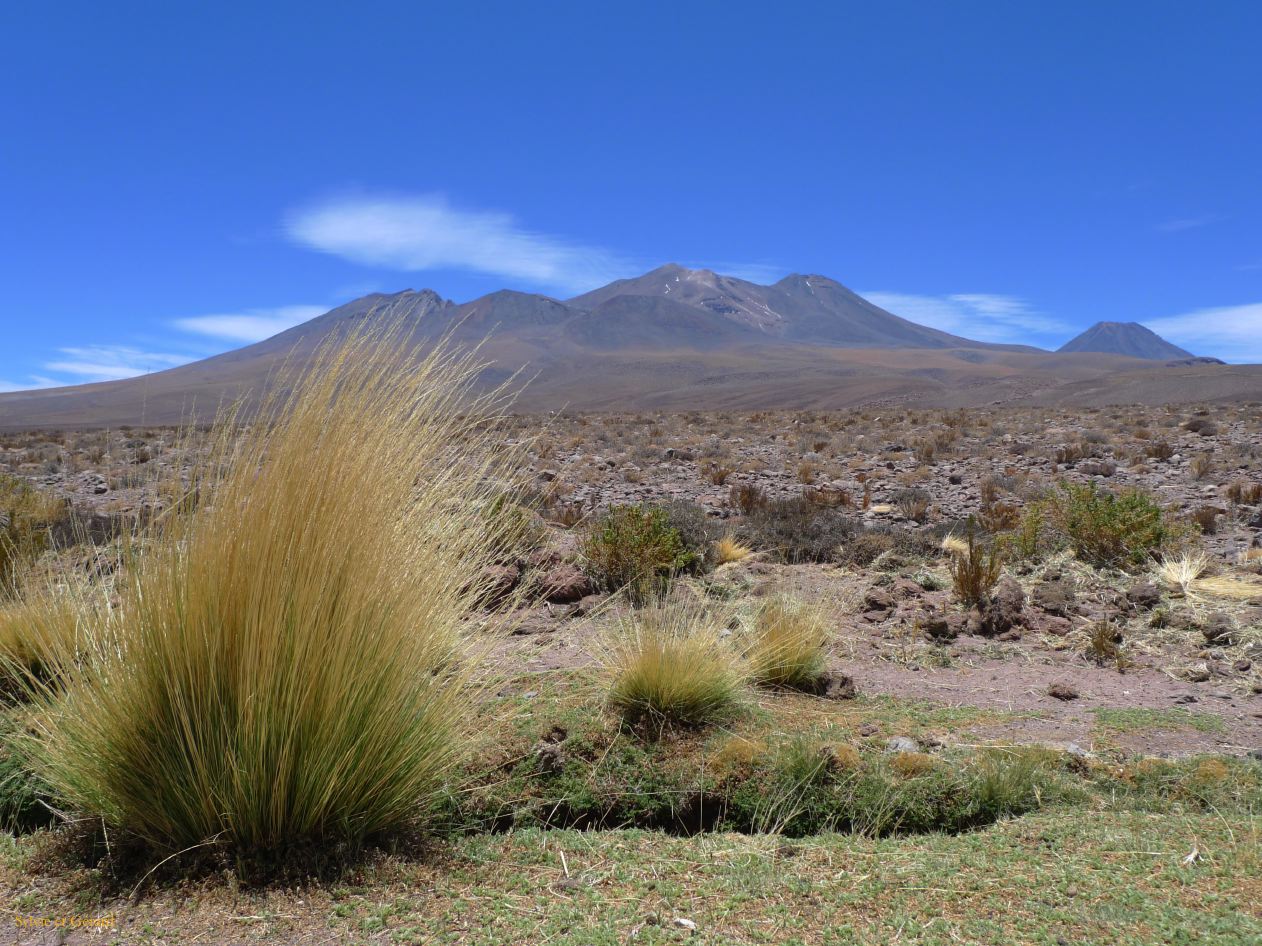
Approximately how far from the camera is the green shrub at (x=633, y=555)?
6.75 metres

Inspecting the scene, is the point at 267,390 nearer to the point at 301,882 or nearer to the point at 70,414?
the point at 301,882

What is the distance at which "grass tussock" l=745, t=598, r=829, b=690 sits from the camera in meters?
4.58

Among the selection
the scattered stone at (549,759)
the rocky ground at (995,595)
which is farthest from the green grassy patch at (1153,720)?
the scattered stone at (549,759)

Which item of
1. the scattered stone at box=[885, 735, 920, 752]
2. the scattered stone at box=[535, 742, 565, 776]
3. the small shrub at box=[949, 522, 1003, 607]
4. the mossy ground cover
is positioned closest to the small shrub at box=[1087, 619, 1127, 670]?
the small shrub at box=[949, 522, 1003, 607]

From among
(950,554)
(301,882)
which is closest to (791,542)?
(950,554)

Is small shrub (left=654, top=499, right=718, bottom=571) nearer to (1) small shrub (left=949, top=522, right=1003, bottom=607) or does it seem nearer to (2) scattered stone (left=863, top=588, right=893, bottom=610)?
(2) scattered stone (left=863, top=588, right=893, bottom=610)

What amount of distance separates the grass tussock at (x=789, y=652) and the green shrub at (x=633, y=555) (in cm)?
194

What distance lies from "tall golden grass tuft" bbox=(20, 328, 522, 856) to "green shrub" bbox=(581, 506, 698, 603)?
393 centimetres

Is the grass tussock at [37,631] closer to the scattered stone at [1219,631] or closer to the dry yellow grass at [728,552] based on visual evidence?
the dry yellow grass at [728,552]

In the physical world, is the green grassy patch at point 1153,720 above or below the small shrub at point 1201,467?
below

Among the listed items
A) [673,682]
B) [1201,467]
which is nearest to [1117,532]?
[673,682]

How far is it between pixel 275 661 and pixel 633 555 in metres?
4.50

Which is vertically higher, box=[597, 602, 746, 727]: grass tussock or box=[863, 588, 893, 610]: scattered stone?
box=[597, 602, 746, 727]: grass tussock

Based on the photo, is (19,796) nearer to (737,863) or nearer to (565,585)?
(737,863)
